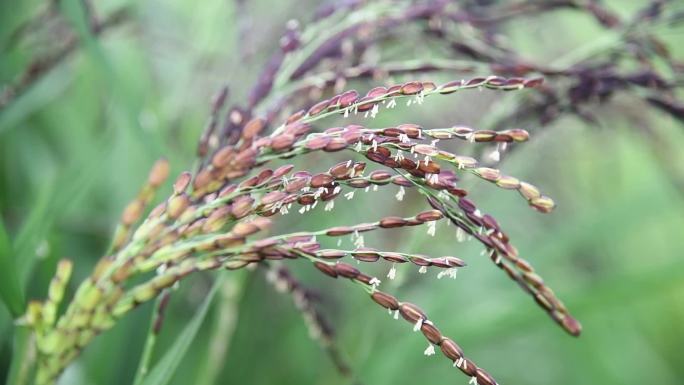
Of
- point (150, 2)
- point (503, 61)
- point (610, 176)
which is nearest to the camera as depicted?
point (503, 61)

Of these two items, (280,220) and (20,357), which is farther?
(280,220)

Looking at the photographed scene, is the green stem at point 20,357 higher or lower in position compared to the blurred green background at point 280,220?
higher

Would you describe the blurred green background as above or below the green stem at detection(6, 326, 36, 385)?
below

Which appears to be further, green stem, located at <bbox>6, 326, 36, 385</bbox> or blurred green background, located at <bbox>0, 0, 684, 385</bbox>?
blurred green background, located at <bbox>0, 0, 684, 385</bbox>

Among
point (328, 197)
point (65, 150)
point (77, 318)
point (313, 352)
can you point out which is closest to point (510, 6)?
point (328, 197)

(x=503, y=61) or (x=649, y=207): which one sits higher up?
(x=503, y=61)

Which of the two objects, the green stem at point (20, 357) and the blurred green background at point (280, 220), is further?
the blurred green background at point (280, 220)

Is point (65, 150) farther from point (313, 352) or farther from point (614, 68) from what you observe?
point (614, 68)

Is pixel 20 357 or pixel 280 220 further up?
pixel 20 357
